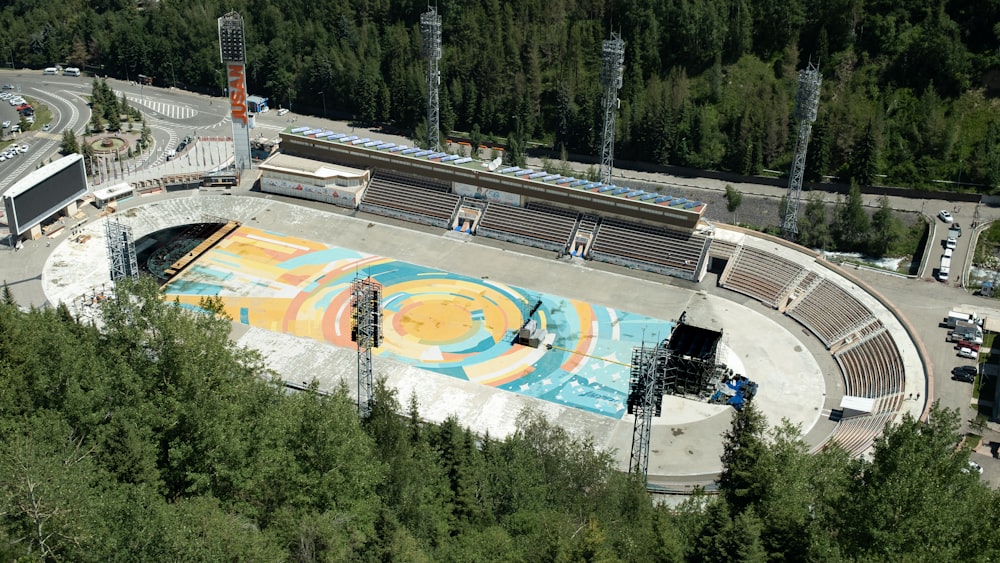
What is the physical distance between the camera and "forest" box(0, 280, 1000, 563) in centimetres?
4319

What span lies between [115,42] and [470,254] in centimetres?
9328

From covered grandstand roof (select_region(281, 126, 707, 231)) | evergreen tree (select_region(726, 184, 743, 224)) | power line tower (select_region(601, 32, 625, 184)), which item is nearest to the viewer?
covered grandstand roof (select_region(281, 126, 707, 231))

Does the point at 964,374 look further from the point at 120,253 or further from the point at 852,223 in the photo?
the point at 120,253

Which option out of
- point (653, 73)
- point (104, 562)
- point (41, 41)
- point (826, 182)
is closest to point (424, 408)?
point (104, 562)

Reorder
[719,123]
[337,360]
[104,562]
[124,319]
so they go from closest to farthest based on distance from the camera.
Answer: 1. [104,562]
2. [124,319]
3. [337,360]
4. [719,123]

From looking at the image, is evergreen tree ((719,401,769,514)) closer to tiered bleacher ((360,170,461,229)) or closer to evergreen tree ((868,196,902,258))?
tiered bleacher ((360,170,461,229))

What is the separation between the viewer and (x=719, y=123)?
419 ft

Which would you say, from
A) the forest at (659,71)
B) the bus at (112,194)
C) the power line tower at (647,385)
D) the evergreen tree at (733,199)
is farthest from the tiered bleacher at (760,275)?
the bus at (112,194)

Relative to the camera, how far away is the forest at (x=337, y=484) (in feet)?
142

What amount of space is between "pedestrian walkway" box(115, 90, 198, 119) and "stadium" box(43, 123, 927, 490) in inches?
1683

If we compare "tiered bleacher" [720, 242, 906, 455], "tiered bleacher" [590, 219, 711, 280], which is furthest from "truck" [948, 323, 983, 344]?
"tiered bleacher" [590, 219, 711, 280]

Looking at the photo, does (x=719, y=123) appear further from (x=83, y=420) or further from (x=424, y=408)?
(x=83, y=420)

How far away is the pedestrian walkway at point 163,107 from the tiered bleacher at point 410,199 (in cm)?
5228

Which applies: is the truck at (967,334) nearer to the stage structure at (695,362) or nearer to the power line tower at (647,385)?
the stage structure at (695,362)
